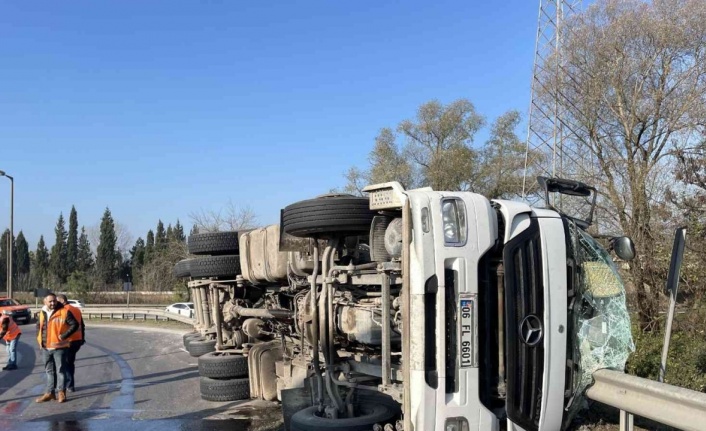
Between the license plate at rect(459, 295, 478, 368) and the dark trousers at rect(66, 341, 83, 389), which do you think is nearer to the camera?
the license plate at rect(459, 295, 478, 368)

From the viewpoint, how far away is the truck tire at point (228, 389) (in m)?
8.11

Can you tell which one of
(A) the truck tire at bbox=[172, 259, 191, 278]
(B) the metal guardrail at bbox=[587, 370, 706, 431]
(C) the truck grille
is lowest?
(B) the metal guardrail at bbox=[587, 370, 706, 431]

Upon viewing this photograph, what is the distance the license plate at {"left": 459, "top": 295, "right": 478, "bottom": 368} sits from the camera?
374 cm

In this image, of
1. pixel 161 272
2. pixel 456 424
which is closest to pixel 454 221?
pixel 456 424

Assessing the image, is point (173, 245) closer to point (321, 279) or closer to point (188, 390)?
point (188, 390)

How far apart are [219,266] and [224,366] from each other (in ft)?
4.28

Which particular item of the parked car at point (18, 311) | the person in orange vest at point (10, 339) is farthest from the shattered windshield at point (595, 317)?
the parked car at point (18, 311)

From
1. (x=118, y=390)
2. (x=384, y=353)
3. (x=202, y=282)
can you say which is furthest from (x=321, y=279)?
(x=118, y=390)

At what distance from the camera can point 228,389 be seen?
26.7ft

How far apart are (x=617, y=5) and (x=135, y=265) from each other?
6980 centimetres

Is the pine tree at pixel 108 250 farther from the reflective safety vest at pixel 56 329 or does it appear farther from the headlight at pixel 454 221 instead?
the headlight at pixel 454 221

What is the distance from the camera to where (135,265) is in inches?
2933

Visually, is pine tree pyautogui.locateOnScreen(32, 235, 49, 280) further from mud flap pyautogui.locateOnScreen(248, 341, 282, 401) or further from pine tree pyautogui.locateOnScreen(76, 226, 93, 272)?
mud flap pyautogui.locateOnScreen(248, 341, 282, 401)

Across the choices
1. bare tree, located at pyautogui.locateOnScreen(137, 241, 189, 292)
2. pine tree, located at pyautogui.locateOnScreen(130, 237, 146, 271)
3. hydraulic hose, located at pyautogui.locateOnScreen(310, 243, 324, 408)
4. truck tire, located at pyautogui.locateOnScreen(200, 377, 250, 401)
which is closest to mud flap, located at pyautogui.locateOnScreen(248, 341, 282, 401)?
truck tire, located at pyautogui.locateOnScreen(200, 377, 250, 401)
